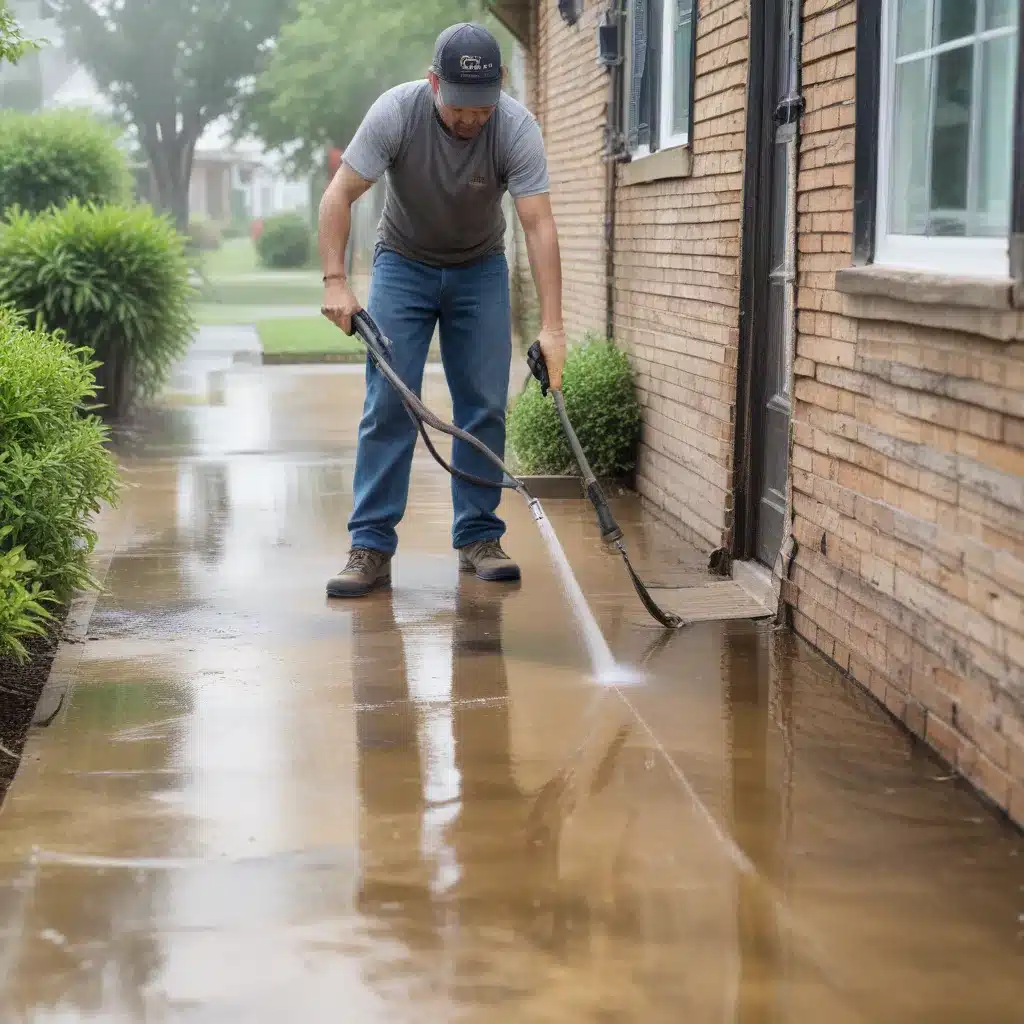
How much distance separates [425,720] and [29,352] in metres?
1.81

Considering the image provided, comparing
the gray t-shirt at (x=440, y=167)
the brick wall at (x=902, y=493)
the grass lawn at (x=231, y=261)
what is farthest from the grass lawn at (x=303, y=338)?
the grass lawn at (x=231, y=261)

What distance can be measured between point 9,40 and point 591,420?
3724mm

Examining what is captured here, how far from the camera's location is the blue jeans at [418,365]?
617 cm

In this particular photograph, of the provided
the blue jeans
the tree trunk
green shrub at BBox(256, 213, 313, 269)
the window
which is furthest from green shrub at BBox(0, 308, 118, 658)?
the tree trunk

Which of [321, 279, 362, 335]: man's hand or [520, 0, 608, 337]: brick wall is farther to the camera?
[520, 0, 608, 337]: brick wall

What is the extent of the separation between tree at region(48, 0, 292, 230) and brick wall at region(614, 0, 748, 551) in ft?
138

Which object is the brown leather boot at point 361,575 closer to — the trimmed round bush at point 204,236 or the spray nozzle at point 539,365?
the spray nozzle at point 539,365

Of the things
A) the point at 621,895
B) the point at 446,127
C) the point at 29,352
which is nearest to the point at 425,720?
the point at 621,895

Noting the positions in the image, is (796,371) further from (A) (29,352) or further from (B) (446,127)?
(A) (29,352)

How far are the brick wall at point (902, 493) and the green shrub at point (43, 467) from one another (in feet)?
7.52

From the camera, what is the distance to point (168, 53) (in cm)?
4853

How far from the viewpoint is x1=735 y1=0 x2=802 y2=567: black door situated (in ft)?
19.6

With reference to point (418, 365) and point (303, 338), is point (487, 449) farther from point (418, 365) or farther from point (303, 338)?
point (303, 338)

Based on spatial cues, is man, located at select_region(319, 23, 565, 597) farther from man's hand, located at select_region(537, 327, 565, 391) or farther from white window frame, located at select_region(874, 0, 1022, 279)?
white window frame, located at select_region(874, 0, 1022, 279)
